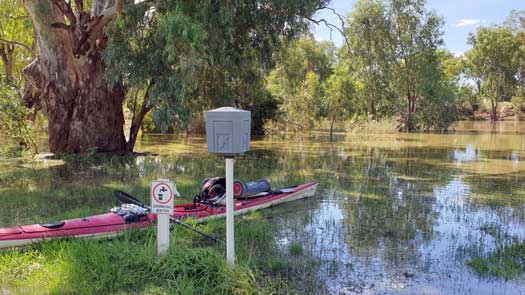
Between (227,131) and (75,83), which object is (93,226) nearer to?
(227,131)

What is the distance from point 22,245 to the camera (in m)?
4.75

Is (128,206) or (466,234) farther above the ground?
(128,206)

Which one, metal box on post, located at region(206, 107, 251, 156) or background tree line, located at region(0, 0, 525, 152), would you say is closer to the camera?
metal box on post, located at region(206, 107, 251, 156)

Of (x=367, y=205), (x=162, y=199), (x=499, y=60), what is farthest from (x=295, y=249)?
(x=499, y=60)

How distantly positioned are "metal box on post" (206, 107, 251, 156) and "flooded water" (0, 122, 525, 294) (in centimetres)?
159

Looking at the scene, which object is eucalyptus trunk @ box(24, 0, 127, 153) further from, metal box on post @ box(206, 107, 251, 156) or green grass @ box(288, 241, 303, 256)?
metal box on post @ box(206, 107, 251, 156)

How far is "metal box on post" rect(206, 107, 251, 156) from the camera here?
148 inches

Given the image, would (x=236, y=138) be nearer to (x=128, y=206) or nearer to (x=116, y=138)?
(x=128, y=206)

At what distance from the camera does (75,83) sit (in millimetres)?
14039

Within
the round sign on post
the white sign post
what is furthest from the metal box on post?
the white sign post

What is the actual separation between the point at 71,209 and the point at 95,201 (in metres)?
0.70

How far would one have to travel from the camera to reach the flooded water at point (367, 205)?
4.81 meters

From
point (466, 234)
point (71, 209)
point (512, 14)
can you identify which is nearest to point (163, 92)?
point (71, 209)

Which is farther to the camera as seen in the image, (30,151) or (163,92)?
(30,151)
